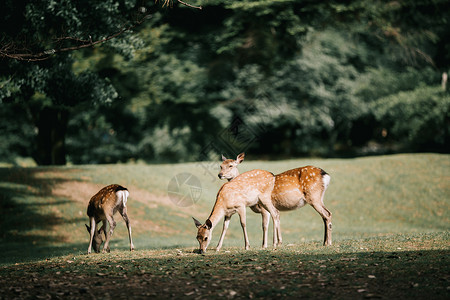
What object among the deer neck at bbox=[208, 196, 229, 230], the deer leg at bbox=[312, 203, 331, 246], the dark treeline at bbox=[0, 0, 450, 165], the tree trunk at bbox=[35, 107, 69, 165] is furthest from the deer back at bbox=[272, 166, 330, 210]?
the tree trunk at bbox=[35, 107, 69, 165]

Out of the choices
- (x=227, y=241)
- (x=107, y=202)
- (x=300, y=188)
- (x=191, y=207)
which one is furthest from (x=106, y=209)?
(x=191, y=207)

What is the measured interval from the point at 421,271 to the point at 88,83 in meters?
12.3

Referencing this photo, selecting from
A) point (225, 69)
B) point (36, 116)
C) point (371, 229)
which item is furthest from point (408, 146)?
point (36, 116)

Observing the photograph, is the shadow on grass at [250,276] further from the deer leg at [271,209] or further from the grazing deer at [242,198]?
the deer leg at [271,209]

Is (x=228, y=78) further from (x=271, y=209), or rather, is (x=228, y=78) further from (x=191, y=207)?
(x=271, y=209)

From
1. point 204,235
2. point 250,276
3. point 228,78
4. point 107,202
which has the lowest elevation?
point 250,276

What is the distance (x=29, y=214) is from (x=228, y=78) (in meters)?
16.6

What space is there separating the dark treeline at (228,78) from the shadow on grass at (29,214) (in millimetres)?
3174

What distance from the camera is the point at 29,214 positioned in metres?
19.4

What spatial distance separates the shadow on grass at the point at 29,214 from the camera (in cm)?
1691

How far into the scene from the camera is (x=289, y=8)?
25.3 meters

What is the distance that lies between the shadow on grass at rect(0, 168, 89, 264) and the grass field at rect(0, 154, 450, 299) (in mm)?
39

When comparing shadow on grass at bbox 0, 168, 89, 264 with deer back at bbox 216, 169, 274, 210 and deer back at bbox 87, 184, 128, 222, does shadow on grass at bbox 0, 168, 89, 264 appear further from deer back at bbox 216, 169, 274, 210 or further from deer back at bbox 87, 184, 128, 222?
deer back at bbox 216, 169, 274, 210

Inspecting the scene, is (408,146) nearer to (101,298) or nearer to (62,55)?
(62,55)
